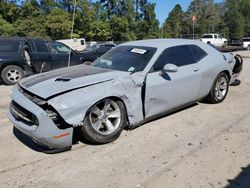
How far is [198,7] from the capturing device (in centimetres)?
7412

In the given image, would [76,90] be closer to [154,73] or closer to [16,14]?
[154,73]

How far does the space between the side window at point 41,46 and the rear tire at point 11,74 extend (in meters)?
0.94

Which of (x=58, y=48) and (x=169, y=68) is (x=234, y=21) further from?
(x=169, y=68)

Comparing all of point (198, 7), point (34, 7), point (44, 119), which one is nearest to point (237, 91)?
point (44, 119)

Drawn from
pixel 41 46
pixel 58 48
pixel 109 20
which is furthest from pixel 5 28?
pixel 41 46

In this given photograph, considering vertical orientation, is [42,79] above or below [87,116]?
above

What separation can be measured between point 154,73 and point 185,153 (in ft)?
4.63

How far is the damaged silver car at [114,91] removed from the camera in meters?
3.57

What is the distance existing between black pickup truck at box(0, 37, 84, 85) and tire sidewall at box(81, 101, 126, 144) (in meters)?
5.92

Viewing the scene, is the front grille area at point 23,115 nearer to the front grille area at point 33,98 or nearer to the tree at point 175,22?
the front grille area at point 33,98

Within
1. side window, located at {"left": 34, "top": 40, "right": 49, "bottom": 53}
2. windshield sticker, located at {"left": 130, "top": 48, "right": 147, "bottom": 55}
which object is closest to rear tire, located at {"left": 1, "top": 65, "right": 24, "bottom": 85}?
side window, located at {"left": 34, "top": 40, "right": 49, "bottom": 53}

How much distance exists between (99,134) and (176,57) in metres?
2.11

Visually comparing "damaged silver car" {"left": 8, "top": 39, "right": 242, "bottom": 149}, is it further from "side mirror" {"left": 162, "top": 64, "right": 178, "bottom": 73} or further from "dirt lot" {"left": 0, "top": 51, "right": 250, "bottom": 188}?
"dirt lot" {"left": 0, "top": 51, "right": 250, "bottom": 188}

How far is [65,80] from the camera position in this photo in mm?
3969
